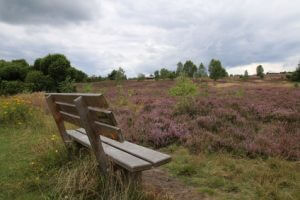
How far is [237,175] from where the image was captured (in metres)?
4.18

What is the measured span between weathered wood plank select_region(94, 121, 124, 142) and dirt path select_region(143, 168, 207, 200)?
47.0 inches

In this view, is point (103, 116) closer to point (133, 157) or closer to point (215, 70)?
point (133, 157)

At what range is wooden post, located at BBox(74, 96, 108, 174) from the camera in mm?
2660

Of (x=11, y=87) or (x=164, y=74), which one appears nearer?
(x=11, y=87)

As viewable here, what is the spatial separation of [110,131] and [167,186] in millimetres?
1825

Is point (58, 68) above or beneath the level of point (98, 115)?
above

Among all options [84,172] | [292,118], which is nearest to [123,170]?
[84,172]

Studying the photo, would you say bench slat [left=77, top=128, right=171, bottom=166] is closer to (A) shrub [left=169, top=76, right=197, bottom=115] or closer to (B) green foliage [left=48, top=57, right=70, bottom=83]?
(A) shrub [left=169, top=76, right=197, bottom=115]

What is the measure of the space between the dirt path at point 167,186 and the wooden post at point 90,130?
81cm

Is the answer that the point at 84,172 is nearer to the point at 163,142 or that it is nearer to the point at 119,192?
the point at 119,192

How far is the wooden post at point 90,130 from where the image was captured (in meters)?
2.66

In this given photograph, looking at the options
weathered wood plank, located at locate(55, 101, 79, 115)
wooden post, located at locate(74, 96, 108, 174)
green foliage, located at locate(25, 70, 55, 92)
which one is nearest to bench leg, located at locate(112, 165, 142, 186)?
wooden post, located at locate(74, 96, 108, 174)

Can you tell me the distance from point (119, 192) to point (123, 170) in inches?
11.2

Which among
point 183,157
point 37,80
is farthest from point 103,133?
point 37,80
